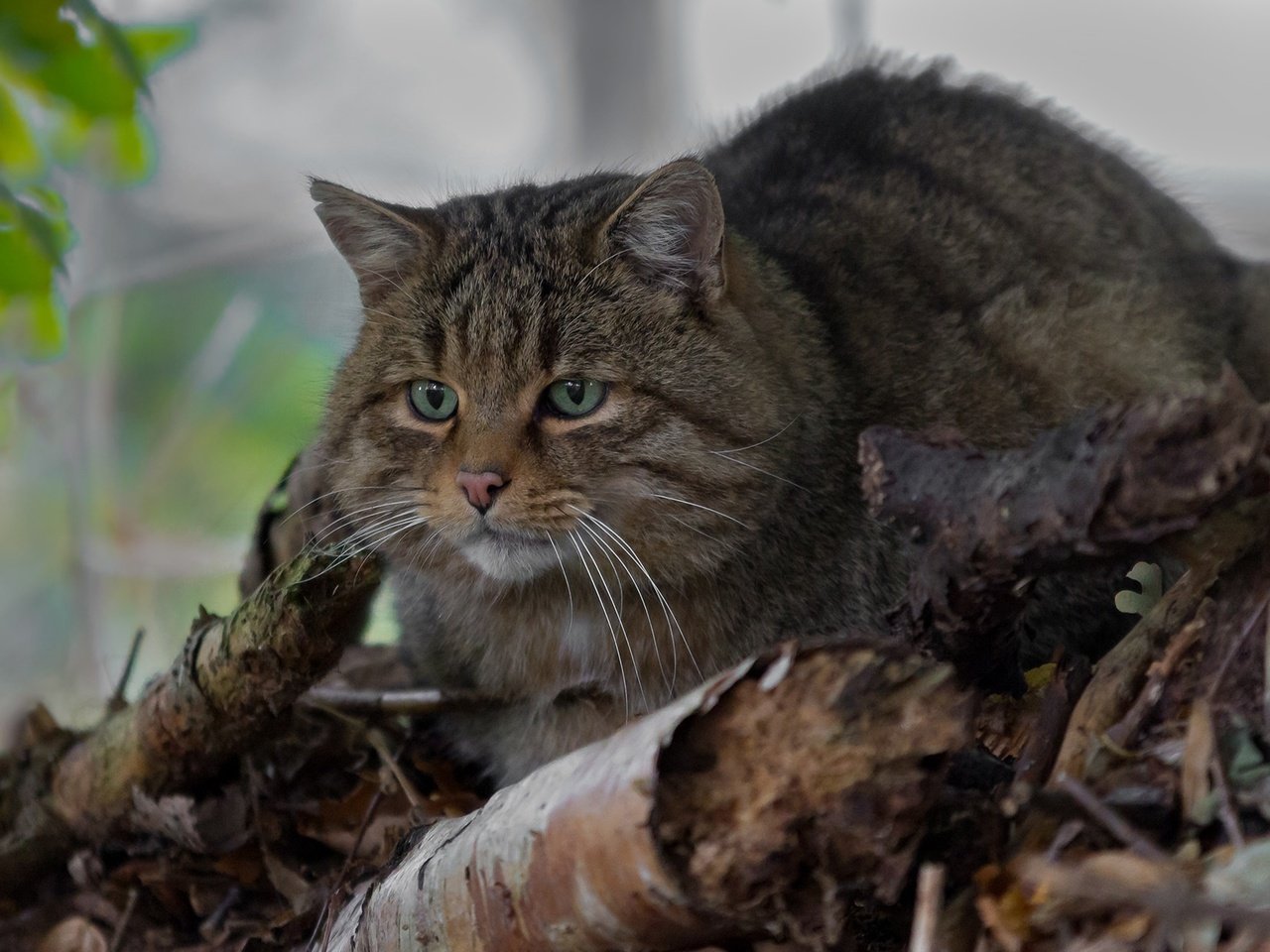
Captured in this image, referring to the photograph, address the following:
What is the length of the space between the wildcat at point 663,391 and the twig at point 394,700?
0.05 meters

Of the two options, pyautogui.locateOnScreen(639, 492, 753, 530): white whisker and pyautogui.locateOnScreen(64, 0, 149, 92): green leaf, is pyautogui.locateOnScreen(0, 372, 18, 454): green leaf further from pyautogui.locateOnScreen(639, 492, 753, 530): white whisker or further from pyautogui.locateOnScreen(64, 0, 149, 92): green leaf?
pyautogui.locateOnScreen(639, 492, 753, 530): white whisker

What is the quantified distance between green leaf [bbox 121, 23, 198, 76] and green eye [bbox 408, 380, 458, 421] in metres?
0.70

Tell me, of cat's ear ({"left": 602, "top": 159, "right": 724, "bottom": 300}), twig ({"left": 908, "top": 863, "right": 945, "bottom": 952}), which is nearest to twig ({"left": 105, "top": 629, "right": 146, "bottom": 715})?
cat's ear ({"left": 602, "top": 159, "right": 724, "bottom": 300})

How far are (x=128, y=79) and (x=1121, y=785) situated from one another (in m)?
1.65

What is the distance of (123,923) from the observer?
2365 millimetres

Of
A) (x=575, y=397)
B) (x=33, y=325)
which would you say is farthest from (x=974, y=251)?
(x=33, y=325)

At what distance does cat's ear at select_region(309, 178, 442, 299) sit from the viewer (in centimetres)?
235

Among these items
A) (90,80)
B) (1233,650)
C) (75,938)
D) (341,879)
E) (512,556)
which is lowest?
(75,938)

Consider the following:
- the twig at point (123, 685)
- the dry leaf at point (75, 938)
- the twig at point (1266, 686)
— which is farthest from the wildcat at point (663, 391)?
the twig at point (1266, 686)

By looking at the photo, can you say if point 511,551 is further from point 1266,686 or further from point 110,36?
point 1266,686

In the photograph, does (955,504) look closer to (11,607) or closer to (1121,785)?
(1121,785)

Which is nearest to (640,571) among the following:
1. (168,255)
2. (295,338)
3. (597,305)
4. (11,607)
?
(597,305)

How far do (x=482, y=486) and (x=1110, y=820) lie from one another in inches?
44.9

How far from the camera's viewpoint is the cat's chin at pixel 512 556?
2102mm
